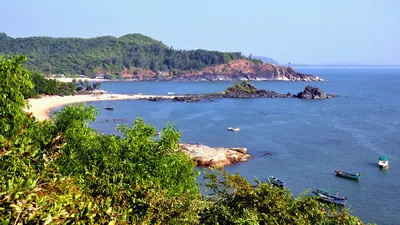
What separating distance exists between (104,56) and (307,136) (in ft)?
432

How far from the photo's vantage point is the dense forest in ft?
16.2

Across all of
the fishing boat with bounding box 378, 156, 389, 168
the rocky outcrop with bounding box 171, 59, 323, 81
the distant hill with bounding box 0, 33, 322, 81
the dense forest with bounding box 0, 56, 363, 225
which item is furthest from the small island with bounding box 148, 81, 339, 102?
the dense forest with bounding box 0, 56, 363, 225

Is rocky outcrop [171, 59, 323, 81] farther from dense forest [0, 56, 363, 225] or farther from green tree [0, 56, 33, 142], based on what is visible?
green tree [0, 56, 33, 142]

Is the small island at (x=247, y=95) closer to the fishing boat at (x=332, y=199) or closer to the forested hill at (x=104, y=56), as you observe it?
the fishing boat at (x=332, y=199)

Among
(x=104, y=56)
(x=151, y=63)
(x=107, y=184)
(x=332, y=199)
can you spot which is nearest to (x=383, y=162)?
(x=332, y=199)

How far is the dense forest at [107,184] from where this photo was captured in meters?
4.95

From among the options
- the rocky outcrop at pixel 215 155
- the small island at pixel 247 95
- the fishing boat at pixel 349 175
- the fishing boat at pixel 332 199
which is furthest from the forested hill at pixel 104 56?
the fishing boat at pixel 332 199

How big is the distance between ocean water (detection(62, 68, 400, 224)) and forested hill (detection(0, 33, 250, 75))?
7319 centimetres

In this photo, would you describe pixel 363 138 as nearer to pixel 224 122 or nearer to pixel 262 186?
pixel 224 122

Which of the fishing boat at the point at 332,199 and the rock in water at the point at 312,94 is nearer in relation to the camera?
the fishing boat at the point at 332,199

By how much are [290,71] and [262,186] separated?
14696 cm

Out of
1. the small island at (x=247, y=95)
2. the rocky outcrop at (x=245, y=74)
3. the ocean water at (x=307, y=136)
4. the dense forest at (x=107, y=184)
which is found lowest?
the ocean water at (x=307, y=136)

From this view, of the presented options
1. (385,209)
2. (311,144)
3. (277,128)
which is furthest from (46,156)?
(277,128)

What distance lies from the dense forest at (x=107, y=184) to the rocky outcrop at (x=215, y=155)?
780 inches
